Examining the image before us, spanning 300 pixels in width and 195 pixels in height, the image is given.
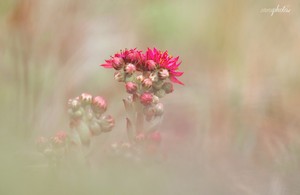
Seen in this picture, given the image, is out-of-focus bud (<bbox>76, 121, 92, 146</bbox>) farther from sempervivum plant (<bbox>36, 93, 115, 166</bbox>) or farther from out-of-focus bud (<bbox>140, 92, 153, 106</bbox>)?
out-of-focus bud (<bbox>140, 92, 153, 106</bbox>)

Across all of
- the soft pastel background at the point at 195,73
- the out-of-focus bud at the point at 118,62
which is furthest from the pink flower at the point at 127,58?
the soft pastel background at the point at 195,73

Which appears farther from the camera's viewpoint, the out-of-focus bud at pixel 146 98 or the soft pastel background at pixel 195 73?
the soft pastel background at pixel 195 73

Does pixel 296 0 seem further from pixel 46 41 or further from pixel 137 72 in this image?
pixel 46 41

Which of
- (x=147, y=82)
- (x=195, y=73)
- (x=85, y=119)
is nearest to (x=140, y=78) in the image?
(x=147, y=82)

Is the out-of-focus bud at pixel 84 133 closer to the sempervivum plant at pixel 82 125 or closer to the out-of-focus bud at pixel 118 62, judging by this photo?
the sempervivum plant at pixel 82 125

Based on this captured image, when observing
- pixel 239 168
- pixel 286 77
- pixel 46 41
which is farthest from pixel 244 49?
pixel 46 41

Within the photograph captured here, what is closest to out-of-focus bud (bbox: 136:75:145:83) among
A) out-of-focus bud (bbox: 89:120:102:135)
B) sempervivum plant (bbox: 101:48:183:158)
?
sempervivum plant (bbox: 101:48:183:158)
